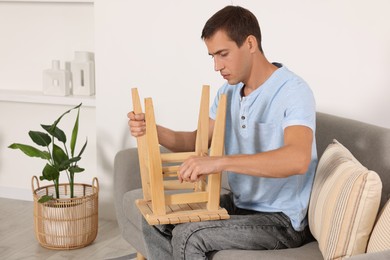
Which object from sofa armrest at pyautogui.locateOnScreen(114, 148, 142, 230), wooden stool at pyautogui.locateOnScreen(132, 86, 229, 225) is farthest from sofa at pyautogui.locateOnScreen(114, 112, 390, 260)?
wooden stool at pyautogui.locateOnScreen(132, 86, 229, 225)

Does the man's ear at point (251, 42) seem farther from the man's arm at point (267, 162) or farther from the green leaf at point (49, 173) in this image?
the green leaf at point (49, 173)

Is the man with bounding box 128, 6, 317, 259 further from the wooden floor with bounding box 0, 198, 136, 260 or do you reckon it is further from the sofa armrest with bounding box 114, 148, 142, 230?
the wooden floor with bounding box 0, 198, 136, 260

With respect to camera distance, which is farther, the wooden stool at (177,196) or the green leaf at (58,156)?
the green leaf at (58,156)

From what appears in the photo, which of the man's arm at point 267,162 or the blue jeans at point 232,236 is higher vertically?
the man's arm at point 267,162

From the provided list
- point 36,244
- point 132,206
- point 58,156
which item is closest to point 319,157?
point 132,206

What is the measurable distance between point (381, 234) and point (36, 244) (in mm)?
1907

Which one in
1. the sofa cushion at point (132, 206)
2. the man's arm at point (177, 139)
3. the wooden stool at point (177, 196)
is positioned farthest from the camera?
the sofa cushion at point (132, 206)

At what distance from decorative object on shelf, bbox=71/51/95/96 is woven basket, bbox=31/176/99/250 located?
643mm

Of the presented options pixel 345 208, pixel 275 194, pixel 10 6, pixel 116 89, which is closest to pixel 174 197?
pixel 275 194

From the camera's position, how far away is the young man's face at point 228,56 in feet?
7.06

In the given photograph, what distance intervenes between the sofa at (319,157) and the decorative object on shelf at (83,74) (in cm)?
83

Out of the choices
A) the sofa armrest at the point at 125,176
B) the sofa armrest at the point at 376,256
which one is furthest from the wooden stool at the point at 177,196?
the sofa armrest at the point at 125,176

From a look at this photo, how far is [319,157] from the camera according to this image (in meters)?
2.53

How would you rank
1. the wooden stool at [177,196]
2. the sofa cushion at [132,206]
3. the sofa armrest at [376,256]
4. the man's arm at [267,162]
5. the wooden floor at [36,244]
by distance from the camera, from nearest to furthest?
the sofa armrest at [376,256] → the man's arm at [267,162] → the wooden stool at [177,196] → the sofa cushion at [132,206] → the wooden floor at [36,244]
